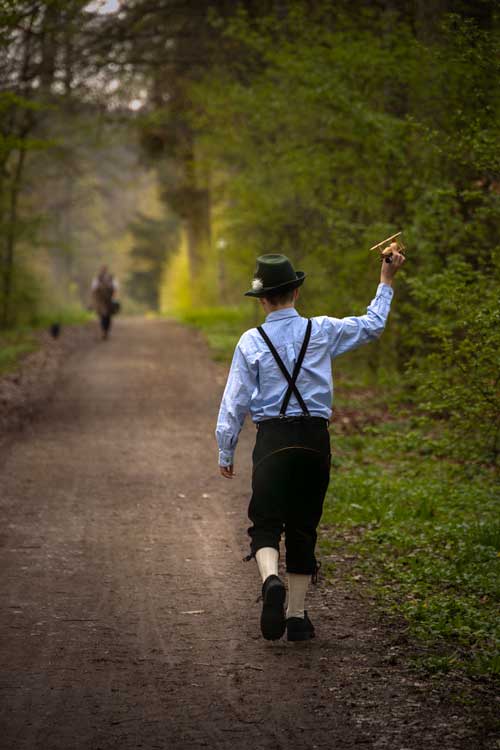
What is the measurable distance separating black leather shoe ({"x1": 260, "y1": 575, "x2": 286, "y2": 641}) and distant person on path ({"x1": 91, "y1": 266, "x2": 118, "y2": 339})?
21.5 m

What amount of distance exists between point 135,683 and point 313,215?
47.6 feet

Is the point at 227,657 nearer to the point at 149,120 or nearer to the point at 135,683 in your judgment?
the point at 135,683

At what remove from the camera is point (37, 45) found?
60.4 feet

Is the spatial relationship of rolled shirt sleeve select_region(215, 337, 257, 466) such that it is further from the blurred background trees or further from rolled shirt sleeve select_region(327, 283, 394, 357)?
the blurred background trees

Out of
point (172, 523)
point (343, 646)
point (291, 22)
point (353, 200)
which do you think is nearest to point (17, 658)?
point (343, 646)

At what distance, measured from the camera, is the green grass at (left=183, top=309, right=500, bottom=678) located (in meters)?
5.69

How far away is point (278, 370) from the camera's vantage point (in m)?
5.52

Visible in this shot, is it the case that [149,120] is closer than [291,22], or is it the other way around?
[291,22]

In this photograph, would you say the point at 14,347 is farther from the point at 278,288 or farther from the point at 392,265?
the point at 392,265

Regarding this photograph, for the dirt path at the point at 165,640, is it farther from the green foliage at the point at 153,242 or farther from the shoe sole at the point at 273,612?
the green foliage at the point at 153,242

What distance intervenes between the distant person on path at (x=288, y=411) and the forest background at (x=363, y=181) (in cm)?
Result: 97

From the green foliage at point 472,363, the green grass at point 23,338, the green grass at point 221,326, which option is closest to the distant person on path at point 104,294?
the green grass at point 23,338

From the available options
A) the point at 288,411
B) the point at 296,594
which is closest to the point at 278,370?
the point at 288,411

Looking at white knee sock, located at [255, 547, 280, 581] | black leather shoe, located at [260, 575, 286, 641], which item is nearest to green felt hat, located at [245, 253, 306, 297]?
white knee sock, located at [255, 547, 280, 581]
